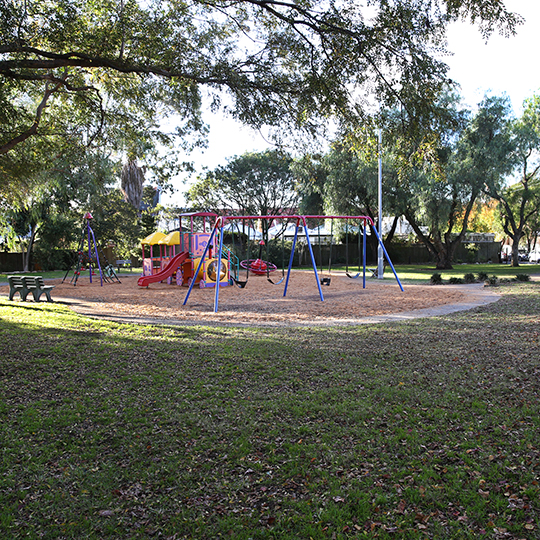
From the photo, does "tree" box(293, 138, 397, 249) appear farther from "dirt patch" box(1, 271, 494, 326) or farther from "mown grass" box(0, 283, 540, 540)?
"mown grass" box(0, 283, 540, 540)

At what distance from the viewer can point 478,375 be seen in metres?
5.27

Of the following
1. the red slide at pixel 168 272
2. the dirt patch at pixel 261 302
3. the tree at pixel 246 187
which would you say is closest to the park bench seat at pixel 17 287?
the dirt patch at pixel 261 302

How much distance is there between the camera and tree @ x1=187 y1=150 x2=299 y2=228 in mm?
33219

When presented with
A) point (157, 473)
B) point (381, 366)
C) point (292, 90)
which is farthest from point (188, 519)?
point (292, 90)

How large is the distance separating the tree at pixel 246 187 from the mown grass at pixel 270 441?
27.2 meters

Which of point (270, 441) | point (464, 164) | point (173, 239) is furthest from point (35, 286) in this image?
point (464, 164)

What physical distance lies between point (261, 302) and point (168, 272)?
6.28 metres

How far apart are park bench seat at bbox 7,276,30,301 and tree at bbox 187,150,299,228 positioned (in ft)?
66.1

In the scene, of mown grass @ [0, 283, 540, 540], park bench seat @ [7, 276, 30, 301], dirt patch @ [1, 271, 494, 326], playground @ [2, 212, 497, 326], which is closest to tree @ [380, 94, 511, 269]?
playground @ [2, 212, 497, 326]

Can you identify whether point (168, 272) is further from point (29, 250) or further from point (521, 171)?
point (521, 171)

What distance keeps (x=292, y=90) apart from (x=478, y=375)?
229 inches

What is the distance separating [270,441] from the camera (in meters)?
3.76

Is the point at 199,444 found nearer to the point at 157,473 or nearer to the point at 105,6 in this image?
the point at 157,473

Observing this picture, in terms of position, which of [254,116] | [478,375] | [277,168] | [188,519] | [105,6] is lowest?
[188,519]
